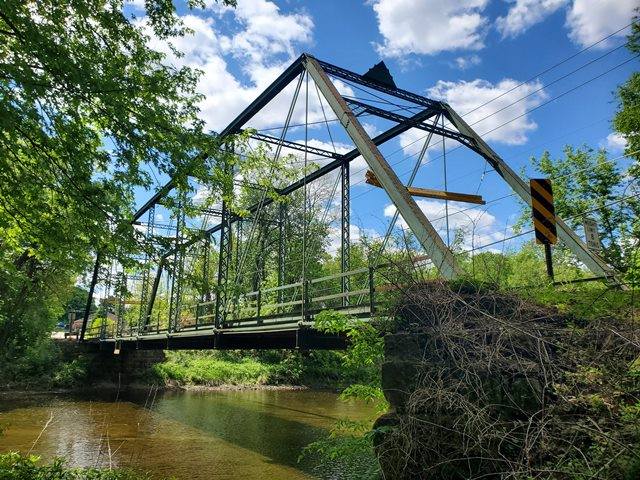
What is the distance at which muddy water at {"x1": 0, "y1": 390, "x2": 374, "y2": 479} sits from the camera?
34.3 feet

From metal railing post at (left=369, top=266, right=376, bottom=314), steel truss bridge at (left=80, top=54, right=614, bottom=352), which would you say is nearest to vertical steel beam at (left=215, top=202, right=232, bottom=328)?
steel truss bridge at (left=80, top=54, right=614, bottom=352)

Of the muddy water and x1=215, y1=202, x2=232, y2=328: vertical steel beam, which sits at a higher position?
x1=215, y1=202, x2=232, y2=328: vertical steel beam

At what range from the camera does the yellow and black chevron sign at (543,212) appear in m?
7.84

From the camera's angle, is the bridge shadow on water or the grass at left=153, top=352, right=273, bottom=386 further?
the grass at left=153, top=352, right=273, bottom=386

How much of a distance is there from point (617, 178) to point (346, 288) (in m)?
15.7

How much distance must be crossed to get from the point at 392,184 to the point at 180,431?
10780mm

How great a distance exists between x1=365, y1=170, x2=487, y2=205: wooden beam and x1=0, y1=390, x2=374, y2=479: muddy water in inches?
262

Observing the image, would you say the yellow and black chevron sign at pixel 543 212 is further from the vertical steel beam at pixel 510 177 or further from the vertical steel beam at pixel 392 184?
the vertical steel beam at pixel 510 177

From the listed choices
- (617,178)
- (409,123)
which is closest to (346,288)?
(409,123)

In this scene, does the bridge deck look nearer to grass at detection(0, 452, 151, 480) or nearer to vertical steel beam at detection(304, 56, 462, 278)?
vertical steel beam at detection(304, 56, 462, 278)

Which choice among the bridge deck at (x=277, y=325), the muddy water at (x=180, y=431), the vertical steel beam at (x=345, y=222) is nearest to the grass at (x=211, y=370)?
the muddy water at (x=180, y=431)

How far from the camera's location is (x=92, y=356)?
28.0m

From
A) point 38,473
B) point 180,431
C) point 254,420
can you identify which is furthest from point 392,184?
point 254,420

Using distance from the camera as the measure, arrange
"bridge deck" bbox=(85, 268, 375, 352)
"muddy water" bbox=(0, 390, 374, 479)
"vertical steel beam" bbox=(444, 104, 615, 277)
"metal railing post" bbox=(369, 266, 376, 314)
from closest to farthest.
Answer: "metal railing post" bbox=(369, 266, 376, 314) → "bridge deck" bbox=(85, 268, 375, 352) → "vertical steel beam" bbox=(444, 104, 615, 277) → "muddy water" bbox=(0, 390, 374, 479)
